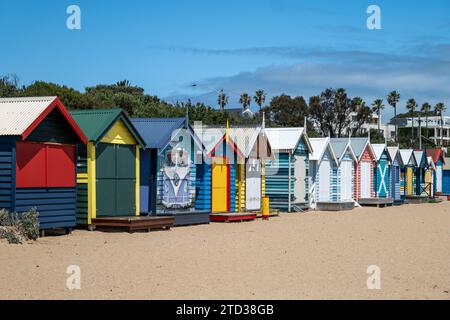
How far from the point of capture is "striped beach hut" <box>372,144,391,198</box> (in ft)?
150

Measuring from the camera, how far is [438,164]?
208 feet

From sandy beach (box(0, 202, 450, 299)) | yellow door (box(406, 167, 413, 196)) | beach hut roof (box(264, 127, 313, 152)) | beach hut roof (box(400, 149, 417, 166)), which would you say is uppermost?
beach hut roof (box(264, 127, 313, 152))

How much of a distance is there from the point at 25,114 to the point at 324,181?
22126mm

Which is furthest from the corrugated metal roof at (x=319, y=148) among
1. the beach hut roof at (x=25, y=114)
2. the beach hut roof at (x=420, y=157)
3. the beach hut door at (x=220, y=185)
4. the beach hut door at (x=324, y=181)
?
the beach hut roof at (x=25, y=114)

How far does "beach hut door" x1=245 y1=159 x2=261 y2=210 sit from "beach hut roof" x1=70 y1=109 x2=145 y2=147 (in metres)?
7.82

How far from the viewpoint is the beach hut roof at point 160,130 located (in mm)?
24984

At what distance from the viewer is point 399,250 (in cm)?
1814

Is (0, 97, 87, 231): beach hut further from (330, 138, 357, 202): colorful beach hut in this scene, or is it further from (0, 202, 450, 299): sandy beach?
(330, 138, 357, 202): colorful beach hut

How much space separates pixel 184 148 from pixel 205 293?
15460mm

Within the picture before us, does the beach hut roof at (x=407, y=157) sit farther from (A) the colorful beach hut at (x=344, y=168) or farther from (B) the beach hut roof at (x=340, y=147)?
(B) the beach hut roof at (x=340, y=147)

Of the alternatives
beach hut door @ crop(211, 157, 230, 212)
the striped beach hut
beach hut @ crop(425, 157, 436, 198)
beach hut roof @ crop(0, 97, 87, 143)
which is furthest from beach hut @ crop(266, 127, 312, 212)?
beach hut @ crop(425, 157, 436, 198)

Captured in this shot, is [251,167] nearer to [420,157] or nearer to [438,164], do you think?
[420,157]

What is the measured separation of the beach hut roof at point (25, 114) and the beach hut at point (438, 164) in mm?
44993
